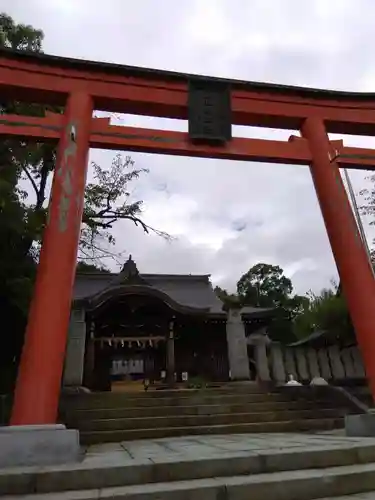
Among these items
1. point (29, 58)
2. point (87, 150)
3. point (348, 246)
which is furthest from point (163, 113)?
point (348, 246)

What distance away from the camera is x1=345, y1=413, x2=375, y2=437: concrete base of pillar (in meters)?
4.68

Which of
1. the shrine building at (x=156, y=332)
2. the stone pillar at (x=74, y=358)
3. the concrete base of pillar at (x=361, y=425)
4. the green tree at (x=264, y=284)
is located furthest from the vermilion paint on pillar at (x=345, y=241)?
the green tree at (x=264, y=284)

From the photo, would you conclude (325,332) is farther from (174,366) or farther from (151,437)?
(151,437)

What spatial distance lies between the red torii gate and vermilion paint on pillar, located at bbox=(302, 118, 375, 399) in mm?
14

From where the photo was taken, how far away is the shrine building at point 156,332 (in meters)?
12.0

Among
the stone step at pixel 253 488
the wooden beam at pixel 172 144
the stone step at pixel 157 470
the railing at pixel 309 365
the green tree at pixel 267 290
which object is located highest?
the green tree at pixel 267 290

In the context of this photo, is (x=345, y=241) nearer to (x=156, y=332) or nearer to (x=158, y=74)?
(x=158, y=74)

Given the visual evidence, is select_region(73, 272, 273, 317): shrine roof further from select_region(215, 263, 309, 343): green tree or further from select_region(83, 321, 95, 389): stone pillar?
select_region(215, 263, 309, 343): green tree

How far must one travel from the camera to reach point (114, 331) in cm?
1325

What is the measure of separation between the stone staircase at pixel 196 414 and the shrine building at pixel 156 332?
3.30m

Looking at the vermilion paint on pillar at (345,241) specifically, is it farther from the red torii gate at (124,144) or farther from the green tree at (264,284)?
the green tree at (264,284)

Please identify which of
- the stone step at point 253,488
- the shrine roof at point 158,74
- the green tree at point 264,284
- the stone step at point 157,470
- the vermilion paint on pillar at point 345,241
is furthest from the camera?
the green tree at point 264,284

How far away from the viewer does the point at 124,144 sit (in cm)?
582

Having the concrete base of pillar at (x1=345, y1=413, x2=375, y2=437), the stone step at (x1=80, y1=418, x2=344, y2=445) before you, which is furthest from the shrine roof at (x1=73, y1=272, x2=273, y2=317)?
the concrete base of pillar at (x1=345, y1=413, x2=375, y2=437)
